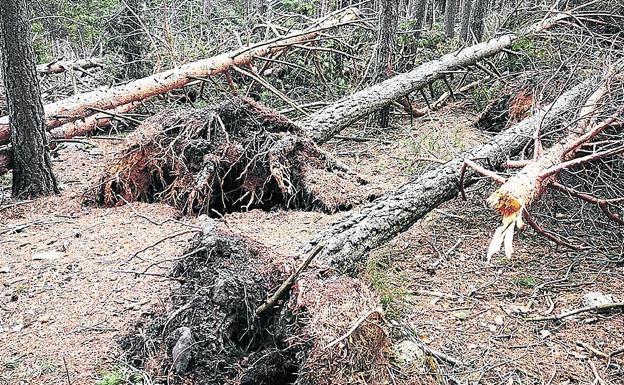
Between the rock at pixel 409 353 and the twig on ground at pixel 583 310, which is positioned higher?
the rock at pixel 409 353

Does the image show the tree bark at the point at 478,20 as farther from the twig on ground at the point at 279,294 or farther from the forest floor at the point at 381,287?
the twig on ground at the point at 279,294

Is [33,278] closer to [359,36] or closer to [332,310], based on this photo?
[332,310]

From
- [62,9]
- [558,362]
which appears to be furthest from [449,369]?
[62,9]

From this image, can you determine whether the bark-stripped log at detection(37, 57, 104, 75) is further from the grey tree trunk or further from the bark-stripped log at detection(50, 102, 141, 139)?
the grey tree trunk

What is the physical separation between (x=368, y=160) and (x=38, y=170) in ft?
13.5

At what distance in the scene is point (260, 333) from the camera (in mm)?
2945

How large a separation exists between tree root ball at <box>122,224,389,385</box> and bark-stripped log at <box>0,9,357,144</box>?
4.70 metres

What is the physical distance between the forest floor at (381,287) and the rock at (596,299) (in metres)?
0.07

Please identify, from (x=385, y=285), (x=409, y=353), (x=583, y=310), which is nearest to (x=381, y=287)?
(x=385, y=285)

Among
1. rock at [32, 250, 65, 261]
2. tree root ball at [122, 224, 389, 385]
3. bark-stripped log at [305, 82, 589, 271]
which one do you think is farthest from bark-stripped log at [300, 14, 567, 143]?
tree root ball at [122, 224, 389, 385]

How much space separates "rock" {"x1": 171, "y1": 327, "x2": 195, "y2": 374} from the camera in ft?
8.83

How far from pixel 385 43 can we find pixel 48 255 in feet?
20.3

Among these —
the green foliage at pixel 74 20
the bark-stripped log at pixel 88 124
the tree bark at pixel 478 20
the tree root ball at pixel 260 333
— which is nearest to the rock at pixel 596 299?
the tree root ball at pixel 260 333

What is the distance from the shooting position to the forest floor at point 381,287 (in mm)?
3305
